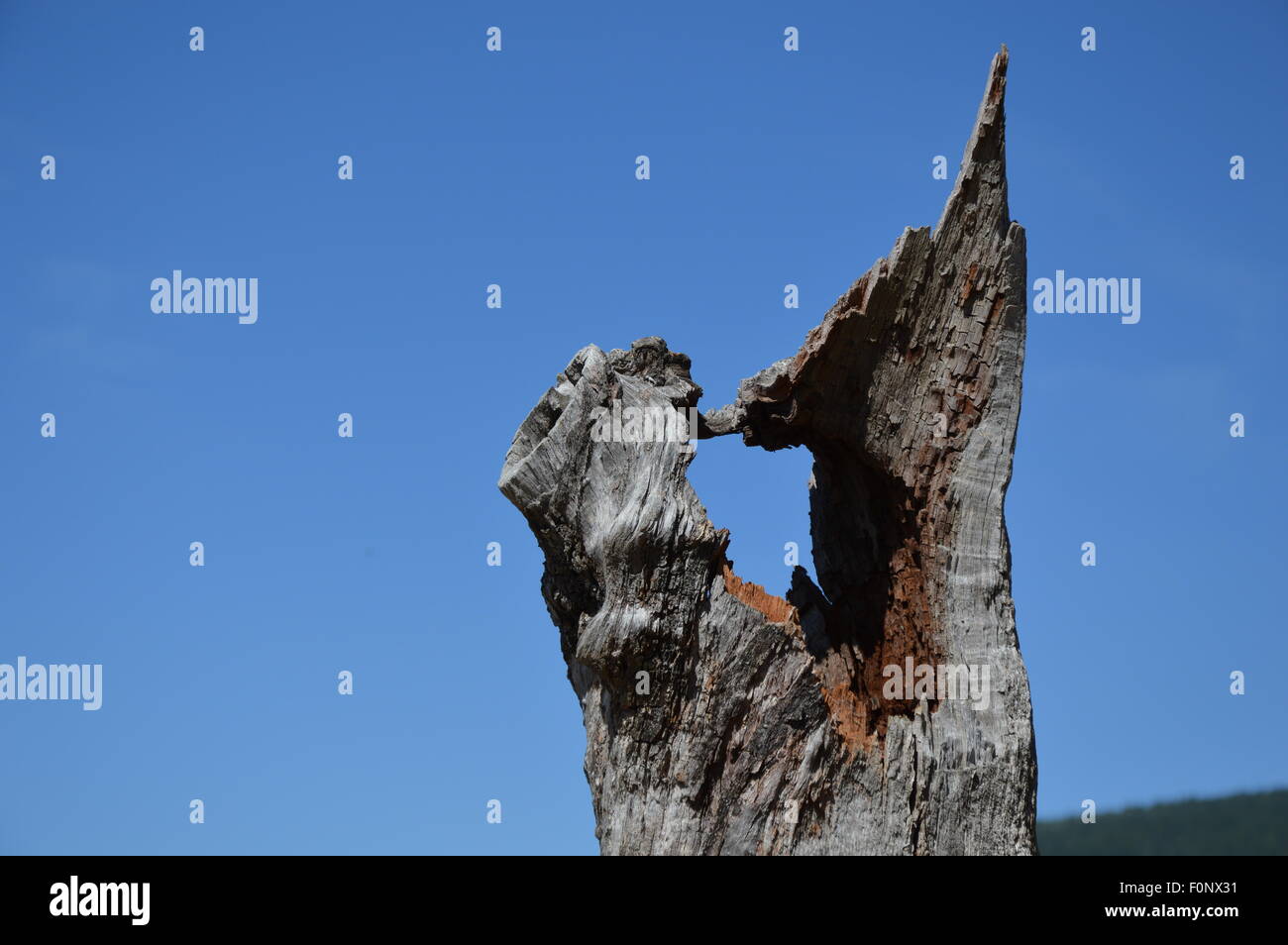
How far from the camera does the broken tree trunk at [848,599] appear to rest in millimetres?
8570

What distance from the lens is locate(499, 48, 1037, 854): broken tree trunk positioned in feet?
28.1

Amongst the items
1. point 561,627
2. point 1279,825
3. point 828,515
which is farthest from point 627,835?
point 1279,825

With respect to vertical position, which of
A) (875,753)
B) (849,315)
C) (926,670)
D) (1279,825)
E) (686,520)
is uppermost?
(849,315)

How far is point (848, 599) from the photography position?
10039 millimetres

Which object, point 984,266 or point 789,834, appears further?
point 984,266

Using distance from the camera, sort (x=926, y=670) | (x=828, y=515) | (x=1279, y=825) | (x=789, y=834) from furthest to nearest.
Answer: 1. (x=1279, y=825)
2. (x=828, y=515)
3. (x=926, y=670)
4. (x=789, y=834)

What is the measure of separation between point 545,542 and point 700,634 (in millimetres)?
1436

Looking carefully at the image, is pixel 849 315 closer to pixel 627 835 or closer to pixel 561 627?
pixel 561 627

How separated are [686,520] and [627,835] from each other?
7.00 feet

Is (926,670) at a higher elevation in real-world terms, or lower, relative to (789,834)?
higher

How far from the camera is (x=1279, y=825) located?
106 feet
